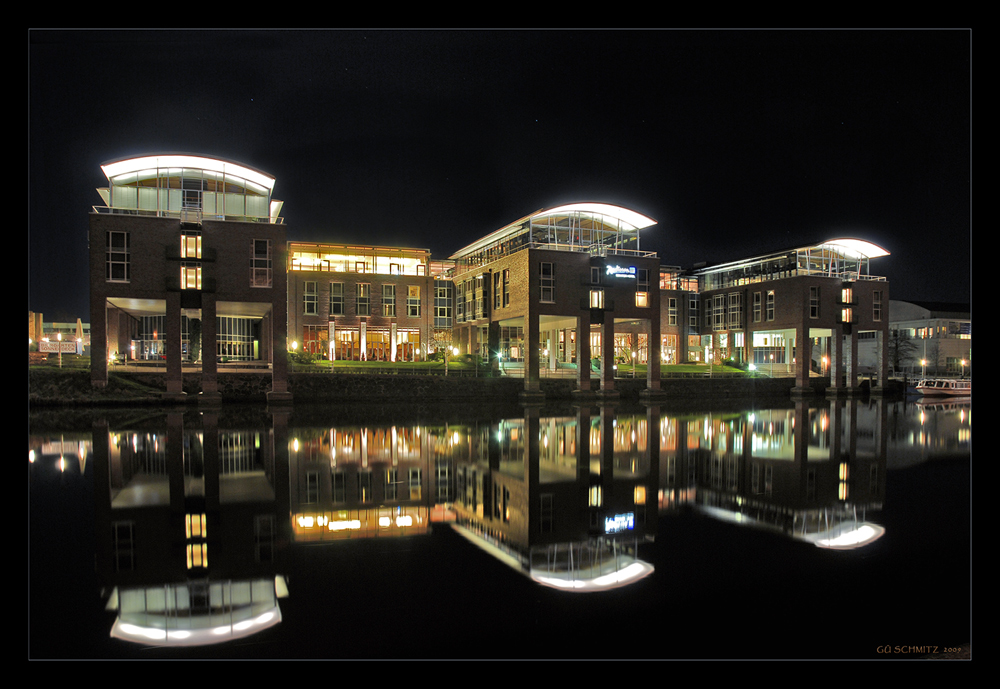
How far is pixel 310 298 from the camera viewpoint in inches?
1897

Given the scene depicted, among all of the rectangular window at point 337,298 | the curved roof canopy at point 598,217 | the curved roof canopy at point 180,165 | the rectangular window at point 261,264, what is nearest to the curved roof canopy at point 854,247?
the curved roof canopy at point 598,217

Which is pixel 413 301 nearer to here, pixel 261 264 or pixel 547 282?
pixel 547 282

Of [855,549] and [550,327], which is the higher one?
[550,327]

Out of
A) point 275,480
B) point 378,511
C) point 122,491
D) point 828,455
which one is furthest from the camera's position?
point 828,455

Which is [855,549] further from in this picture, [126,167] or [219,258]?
[126,167]

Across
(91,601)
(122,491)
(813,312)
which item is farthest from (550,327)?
(91,601)

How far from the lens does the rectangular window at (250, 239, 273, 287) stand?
31.8 meters

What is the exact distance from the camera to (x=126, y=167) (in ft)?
98.8

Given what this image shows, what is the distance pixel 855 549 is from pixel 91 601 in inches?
381

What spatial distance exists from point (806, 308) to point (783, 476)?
40890mm

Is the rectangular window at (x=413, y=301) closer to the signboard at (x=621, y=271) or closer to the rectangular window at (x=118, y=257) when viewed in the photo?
the signboard at (x=621, y=271)

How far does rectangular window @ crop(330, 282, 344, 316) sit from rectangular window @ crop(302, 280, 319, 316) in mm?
1289

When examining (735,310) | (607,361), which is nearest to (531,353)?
(607,361)

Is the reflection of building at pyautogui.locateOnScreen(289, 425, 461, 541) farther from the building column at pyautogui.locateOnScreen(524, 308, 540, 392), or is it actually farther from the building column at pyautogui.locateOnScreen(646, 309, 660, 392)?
the building column at pyautogui.locateOnScreen(646, 309, 660, 392)
